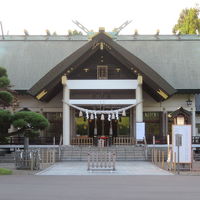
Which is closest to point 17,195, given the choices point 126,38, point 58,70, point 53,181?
point 53,181

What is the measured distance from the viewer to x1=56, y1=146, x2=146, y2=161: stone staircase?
27.2 meters

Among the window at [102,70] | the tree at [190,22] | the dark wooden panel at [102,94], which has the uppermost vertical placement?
the tree at [190,22]

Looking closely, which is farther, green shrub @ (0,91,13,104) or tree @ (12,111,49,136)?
green shrub @ (0,91,13,104)

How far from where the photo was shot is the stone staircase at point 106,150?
1071 inches

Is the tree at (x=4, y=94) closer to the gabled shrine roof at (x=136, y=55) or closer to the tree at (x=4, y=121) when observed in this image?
the tree at (x=4, y=121)

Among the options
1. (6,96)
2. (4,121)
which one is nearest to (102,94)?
(4,121)

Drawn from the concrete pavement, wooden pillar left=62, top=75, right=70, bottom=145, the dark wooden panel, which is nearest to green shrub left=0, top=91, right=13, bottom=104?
the concrete pavement

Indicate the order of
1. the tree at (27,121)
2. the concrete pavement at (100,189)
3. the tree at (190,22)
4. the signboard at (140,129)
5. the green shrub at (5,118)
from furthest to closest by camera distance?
the tree at (190,22) → the signboard at (140,129) → the green shrub at (5,118) → the tree at (27,121) → the concrete pavement at (100,189)

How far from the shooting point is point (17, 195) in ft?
38.9

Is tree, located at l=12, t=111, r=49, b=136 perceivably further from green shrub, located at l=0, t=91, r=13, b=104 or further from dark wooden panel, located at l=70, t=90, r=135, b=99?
dark wooden panel, located at l=70, t=90, r=135, b=99

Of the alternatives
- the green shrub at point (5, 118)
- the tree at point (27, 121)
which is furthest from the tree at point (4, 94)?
the tree at point (27, 121)

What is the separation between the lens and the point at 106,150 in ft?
93.5

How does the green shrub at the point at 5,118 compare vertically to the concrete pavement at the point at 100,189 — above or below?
above

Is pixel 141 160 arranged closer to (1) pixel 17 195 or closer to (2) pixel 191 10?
(1) pixel 17 195
